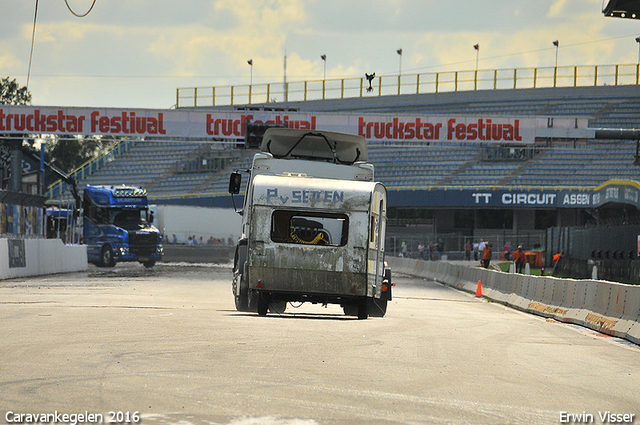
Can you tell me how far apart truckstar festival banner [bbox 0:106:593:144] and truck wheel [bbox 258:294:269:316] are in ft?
76.4

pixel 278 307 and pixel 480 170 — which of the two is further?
pixel 480 170

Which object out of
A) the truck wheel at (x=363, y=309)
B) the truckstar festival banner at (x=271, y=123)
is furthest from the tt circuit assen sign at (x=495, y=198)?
the truck wheel at (x=363, y=309)

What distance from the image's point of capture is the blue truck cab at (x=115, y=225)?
3816cm

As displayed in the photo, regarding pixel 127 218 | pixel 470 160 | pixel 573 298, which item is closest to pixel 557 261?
pixel 573 298

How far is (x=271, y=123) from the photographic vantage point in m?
37.5

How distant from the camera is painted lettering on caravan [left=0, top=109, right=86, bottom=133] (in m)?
37.6

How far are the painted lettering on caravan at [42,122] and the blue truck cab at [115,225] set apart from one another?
2814 millimetres

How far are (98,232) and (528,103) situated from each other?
3358cm

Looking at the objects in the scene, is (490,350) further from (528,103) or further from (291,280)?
(528,103)

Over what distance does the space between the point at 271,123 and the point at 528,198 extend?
874 inches

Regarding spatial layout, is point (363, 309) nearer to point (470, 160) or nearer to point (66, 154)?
point (470, 160)

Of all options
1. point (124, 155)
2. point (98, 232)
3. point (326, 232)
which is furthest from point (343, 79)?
point (326, 232)

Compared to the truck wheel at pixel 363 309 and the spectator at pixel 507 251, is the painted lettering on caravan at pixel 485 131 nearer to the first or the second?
the spectator at pixel 507 251

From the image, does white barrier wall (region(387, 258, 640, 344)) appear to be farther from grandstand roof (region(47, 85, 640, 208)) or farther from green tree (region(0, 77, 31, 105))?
green tree (region(0, 77, 31, 105))
